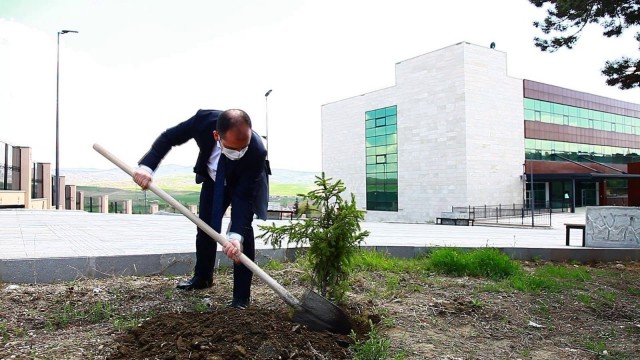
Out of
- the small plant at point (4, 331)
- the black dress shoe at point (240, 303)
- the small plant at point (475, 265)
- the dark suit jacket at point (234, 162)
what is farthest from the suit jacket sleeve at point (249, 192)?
the small plant at point (475, 265)

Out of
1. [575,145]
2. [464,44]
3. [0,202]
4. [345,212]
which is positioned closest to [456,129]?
[464,44]

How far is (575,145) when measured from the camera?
1518 inches

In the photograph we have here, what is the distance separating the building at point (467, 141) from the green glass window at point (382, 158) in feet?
0.28

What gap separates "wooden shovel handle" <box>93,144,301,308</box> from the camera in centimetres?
288

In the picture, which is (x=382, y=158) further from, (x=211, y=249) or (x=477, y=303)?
(x=211, y=249)

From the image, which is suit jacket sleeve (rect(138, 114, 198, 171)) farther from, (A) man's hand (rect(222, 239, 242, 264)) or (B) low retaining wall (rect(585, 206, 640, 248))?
(B) low retaining wall (rect(585, 206, 640, 248))

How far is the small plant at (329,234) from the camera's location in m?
3.04

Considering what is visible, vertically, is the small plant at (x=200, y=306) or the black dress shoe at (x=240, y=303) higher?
the black dress shoe at (x=240, y=303)

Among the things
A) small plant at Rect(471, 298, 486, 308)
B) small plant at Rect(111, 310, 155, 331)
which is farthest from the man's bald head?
small plant at Rect(471, 298, 486, 308)

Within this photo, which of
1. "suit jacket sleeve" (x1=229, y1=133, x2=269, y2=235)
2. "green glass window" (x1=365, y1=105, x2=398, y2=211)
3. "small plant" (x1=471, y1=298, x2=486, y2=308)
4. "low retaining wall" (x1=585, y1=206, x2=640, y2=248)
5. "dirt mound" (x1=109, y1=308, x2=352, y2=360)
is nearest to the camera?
"dirt mound" (x1=109, y1=308, x2=352, y2=360)

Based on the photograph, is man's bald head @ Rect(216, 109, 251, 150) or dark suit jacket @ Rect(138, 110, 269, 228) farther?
dark suit jacket @ Rect(138, 110, 269, 228)

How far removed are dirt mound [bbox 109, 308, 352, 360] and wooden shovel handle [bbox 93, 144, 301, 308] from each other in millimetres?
161

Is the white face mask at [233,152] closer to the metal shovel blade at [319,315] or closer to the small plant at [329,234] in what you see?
the small plant at [329,234]

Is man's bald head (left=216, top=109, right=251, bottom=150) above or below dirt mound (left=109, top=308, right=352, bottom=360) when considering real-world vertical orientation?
above
